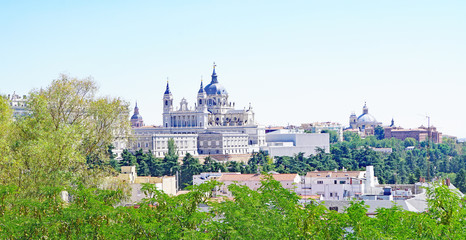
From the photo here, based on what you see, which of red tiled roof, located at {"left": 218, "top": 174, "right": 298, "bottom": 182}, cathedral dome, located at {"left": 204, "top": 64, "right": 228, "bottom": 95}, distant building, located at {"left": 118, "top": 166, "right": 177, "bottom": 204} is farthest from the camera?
cathedral dome, located at {"left": 204, "top": 64, "right": 228, "bottom": 95}

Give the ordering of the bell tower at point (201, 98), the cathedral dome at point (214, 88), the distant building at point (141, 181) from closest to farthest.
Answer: the distant building at point (141, 181), the bell tower at point (201, 98), the cathedral dome at point (214, 88)

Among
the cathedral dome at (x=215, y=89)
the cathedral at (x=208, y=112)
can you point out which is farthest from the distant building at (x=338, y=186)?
the cathedral dome at (x=215, y=89)

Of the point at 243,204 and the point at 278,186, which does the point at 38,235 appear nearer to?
the point at 243,204

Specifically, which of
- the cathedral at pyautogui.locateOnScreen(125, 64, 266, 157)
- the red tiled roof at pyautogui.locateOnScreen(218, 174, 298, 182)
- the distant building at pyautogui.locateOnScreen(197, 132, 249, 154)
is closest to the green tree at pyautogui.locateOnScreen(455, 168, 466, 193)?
the red tiled roof at pyautogui.locateOnScreen(218, 174, 298, 182)

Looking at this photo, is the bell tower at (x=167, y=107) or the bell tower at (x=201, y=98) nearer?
the bell tower at (x=167, y=107)

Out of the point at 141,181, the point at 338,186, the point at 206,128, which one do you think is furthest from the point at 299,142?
the point at 141,181

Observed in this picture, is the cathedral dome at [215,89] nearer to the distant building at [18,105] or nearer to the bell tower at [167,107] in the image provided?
the bell tower at [167,107]

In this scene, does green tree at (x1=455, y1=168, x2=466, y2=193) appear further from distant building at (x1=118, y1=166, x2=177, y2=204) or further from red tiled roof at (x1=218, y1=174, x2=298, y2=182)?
distant building at (x1=118, y1=166, x2=177, y2=204)

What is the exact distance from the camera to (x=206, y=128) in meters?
159

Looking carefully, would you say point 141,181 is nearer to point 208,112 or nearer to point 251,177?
point 251,177

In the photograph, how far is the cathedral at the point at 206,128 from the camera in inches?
5565

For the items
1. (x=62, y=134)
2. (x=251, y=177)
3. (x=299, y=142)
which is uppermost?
(x=62, y=134)

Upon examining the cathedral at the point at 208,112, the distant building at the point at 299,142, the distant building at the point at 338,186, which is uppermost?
the cathedral at the point at 208,112

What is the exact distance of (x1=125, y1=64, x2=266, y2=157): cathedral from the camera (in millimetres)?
141350
